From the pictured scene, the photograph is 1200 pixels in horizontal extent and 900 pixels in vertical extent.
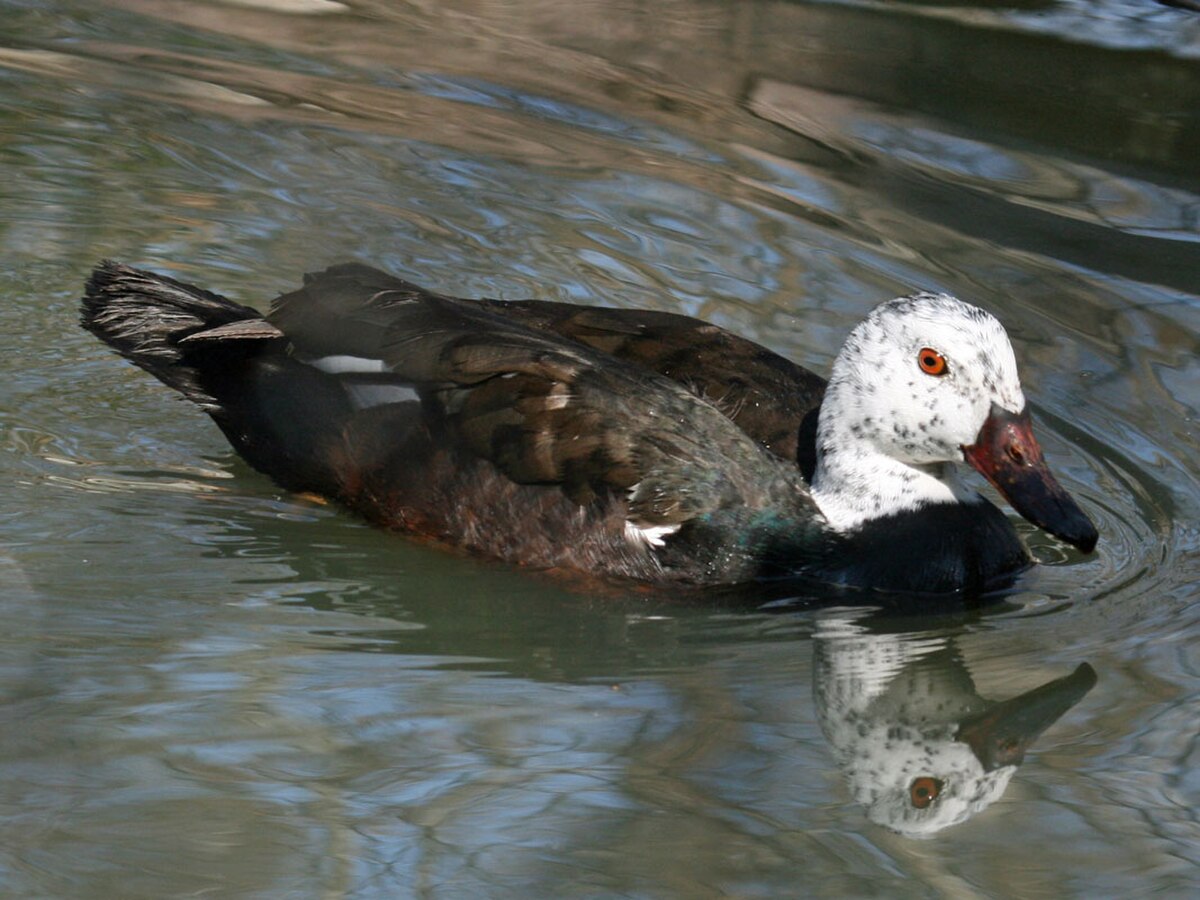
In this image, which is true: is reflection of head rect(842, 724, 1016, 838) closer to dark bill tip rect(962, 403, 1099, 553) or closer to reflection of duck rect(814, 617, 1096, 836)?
reflection of duck rect(814, 617, 1096, 836)

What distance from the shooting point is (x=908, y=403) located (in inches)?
231

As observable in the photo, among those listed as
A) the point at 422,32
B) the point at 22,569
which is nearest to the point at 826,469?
the point at 22,569

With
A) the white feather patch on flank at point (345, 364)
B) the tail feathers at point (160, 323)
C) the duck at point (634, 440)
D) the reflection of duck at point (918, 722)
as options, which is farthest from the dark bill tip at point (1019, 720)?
the tail feathers at point (160, 323)

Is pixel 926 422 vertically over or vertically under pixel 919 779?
over

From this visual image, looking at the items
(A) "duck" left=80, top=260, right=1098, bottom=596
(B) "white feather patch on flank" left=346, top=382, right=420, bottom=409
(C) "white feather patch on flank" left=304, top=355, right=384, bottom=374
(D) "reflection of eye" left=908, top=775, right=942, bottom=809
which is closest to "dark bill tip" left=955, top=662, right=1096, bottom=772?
(D) "reflection of eye" left=908, top=775, right=942, bottom=809

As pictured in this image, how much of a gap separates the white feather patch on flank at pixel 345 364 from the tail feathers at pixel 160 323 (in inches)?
8.4

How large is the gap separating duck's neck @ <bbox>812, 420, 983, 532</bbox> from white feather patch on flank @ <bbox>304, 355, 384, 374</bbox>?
1.48 m

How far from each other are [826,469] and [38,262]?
351 centimetres

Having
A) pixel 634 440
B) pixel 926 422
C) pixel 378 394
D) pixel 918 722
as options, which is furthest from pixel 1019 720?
pixel 378 394

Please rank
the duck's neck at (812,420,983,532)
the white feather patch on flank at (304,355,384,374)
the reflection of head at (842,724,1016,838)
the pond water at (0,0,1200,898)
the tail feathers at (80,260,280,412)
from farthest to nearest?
the tail feathers at (80,260,280,412)
the white feather patch on flank at (304,355,384,374)
the duck's neck at (812,420,983,532)
the reflection of head at (842,724,1016,838)
the pond water at (0,0,1200,898)

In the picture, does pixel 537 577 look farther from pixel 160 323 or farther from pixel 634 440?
pixel 160 323

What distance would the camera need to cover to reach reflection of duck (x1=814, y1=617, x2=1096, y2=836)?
15.2 ft

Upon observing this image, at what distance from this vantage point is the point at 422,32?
34.3ft

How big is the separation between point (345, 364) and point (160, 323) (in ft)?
2.38
